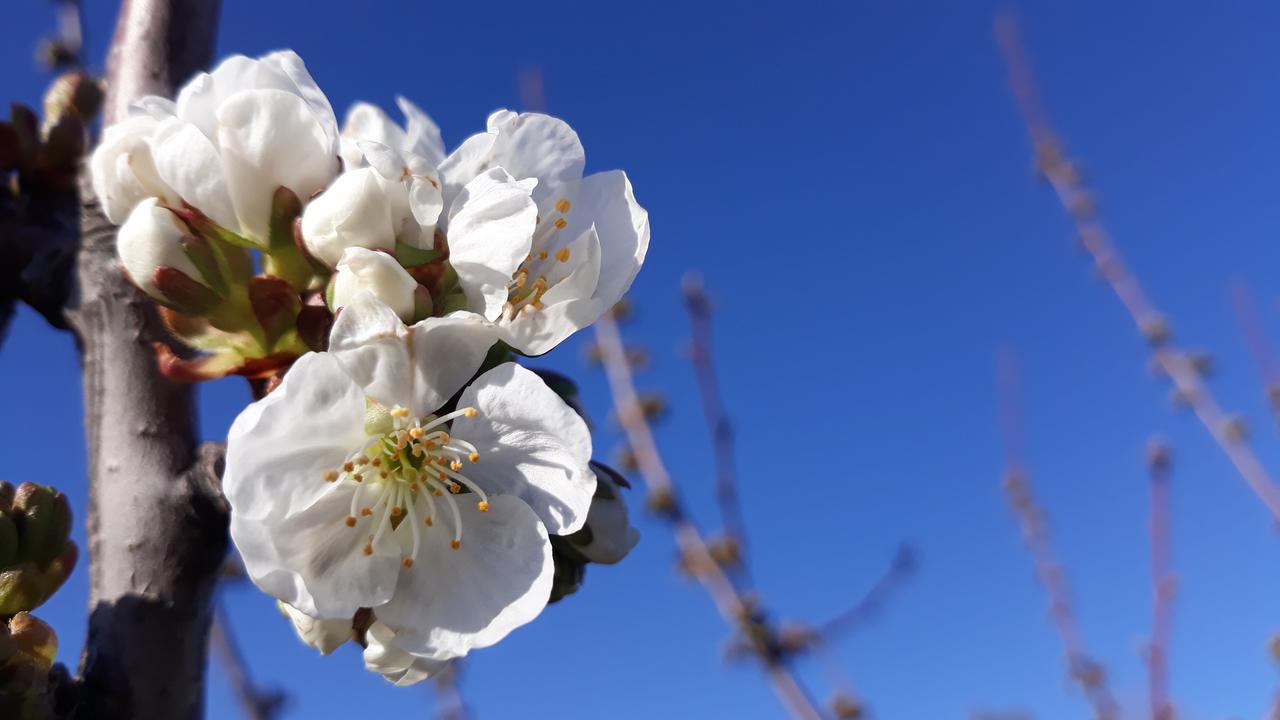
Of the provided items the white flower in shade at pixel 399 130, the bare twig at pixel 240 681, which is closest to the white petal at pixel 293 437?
the white flower in shade at pixel 399 130

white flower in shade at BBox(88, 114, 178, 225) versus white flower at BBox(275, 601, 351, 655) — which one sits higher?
white flower in shade at BBox(88, 114, 178, 225)

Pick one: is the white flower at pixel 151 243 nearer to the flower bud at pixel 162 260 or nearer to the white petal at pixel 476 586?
the flower bud at pixel 162 260

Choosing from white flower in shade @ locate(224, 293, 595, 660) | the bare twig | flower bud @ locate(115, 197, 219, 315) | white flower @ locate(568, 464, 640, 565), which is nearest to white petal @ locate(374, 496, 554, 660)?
white flower in shade @ locate(224, 293, 595, 660)

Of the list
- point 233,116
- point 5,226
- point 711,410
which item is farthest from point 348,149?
point 711,410

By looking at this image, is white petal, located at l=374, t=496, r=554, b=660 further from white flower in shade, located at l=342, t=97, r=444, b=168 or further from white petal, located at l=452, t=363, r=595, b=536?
white flower in shade, located at l=342, t=97, r=444, b=168

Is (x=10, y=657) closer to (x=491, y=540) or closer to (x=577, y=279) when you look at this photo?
(x=491, y=540)

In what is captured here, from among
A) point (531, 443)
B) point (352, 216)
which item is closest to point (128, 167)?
point (352, 216)

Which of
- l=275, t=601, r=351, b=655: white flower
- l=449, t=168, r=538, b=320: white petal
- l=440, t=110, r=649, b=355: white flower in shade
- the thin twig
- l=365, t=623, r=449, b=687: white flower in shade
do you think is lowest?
l=275, t=601, r=351, b=655: white flower
